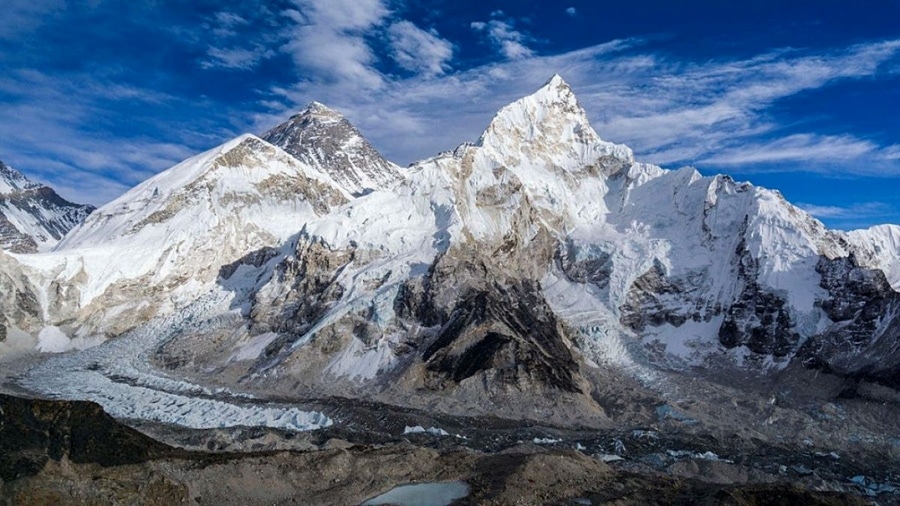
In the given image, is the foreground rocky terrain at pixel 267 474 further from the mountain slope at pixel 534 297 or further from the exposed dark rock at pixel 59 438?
the mountain slope at pixel 534 297

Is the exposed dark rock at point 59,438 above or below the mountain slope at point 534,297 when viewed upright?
below

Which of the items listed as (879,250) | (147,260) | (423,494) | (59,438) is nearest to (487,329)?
(423,494)

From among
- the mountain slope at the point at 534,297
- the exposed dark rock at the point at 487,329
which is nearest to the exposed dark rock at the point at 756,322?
the mountain slope at the point at 534,297

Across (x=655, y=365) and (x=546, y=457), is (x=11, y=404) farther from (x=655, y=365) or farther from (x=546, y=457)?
(x=655, y=365)

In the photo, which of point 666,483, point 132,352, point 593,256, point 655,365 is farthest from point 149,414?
point 593,256

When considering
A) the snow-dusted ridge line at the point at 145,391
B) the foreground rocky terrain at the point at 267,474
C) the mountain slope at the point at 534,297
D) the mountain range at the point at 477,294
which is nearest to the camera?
the foreground rocky terrain at the point at 267,474

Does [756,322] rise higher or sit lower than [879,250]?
lower

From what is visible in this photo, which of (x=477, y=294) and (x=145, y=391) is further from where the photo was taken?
(x=477, y=294)

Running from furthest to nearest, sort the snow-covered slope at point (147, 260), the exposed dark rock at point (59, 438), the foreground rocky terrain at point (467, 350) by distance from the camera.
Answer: the snow-covered slope at point (147, 260)
the foreground rocky terrain at point (467, 350)
the exposed dark rock at point (59, 438)

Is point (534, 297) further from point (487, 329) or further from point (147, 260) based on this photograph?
point (147, 260)
